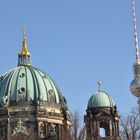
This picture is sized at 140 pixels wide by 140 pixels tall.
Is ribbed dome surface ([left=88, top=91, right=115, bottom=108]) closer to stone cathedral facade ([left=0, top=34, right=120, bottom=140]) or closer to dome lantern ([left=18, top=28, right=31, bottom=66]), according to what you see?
stone cathedral facade ([left=0, top=34, right=120, bottom=140])

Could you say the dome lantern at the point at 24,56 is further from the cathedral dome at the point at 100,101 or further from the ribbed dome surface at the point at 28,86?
the cathedral dome at the point at 100,101

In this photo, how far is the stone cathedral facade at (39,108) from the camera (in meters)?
95.4

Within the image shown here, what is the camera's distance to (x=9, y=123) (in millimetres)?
97938

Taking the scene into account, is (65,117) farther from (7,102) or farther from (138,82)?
(138,82)

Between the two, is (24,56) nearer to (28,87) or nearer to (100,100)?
(28,87)

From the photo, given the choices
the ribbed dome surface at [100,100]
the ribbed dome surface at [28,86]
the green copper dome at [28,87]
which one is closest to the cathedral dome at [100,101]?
the ribbed dome surface at [100,100]

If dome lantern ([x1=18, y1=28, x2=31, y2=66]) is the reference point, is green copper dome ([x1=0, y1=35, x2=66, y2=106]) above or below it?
below

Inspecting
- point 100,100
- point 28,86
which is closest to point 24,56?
point 28,86

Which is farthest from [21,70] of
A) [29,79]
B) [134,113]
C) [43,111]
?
[134,113]

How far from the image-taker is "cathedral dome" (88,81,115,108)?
316ft

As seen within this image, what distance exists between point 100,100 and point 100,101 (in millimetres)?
157

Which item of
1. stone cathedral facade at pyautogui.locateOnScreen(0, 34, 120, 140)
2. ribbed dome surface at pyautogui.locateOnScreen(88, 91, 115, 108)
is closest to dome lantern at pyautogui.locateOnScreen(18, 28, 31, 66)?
stone cathedral facade at pyautogui.locateOnScreen(0, 34, 120, 140)

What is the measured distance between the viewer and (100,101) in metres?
96.4

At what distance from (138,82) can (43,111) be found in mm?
48033
